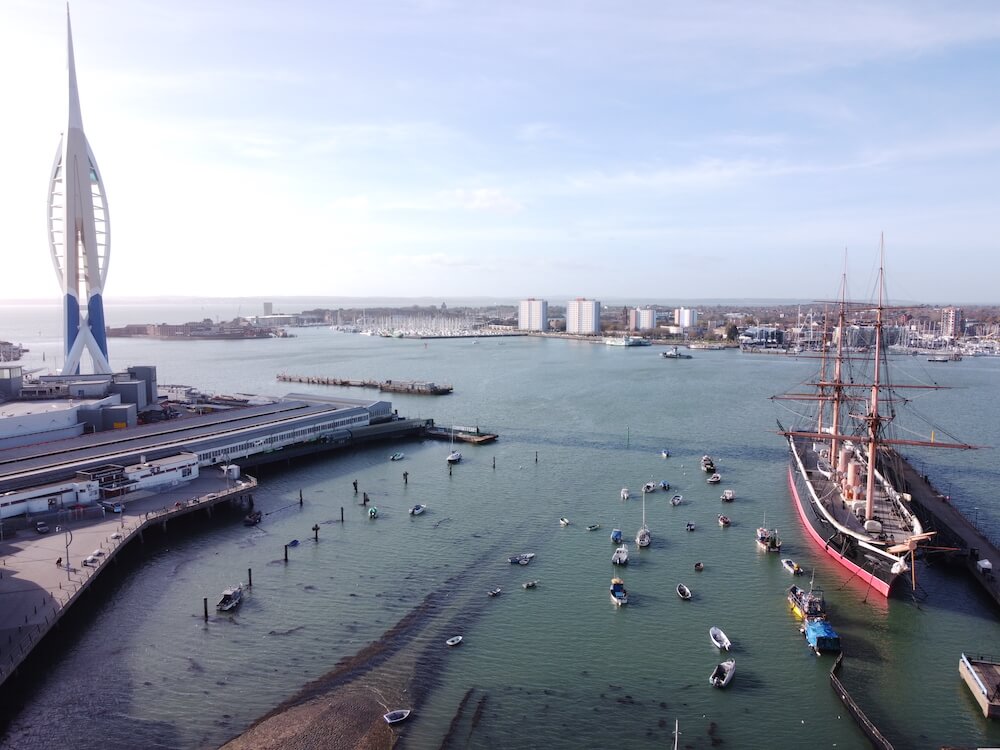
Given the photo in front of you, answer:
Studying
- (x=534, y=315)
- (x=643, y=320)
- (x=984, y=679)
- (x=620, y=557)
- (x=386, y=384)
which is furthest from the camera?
(x=534, y=315)

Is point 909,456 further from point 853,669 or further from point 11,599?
point 11,599

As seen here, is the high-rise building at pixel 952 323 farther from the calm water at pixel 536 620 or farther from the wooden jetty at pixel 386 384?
the calm water at pixel 536 620

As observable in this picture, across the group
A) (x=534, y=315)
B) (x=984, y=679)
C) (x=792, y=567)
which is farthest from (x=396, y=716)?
(x=534, y=315)

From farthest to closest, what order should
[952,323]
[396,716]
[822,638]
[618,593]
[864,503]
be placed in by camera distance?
[952,323] < [864,503] < [618,593] < [822,638] < [396,716]

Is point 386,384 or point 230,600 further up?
point 386,384

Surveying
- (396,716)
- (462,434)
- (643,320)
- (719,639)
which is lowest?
(396,716)

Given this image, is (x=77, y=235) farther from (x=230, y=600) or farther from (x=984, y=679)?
(x=984, y=679)

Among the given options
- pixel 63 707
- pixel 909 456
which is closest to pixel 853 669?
pixel 63 707

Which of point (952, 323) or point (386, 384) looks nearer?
point (386, 384)
